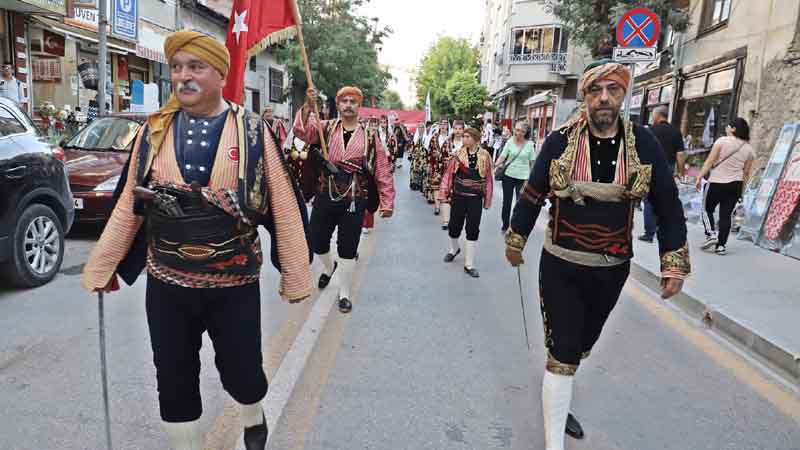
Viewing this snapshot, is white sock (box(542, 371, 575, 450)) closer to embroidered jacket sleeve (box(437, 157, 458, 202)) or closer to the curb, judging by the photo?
the curb

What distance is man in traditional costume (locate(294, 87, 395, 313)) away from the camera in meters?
5.20

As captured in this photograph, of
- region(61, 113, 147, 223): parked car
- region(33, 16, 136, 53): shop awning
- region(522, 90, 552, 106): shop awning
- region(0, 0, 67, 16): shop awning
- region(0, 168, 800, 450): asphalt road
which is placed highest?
region(522, 90, 552, 106): shop awning

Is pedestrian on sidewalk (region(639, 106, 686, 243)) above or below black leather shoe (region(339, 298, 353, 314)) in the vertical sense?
above

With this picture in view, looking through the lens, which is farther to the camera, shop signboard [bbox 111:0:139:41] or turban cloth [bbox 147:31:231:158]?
shop signboard [bbox 111:0:139:41]

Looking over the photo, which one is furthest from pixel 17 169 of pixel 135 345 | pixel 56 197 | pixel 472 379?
pixel 472 379

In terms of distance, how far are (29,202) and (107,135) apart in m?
3.34

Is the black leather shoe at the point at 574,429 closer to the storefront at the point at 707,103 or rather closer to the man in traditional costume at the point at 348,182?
the man in traditional costume at the point at 348,182

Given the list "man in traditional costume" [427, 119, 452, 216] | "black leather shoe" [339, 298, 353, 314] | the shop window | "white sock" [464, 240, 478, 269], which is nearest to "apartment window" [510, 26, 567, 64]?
"man in traditional costume" [427, 119, 452, 216]

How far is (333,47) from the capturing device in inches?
1151

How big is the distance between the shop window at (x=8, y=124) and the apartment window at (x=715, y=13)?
42.7 feet

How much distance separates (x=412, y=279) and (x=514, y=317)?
→ 1564mm

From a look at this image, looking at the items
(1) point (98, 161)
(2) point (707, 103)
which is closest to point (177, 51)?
(1) point (98, 161)

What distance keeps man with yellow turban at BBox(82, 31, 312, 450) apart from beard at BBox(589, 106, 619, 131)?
57.0 inches

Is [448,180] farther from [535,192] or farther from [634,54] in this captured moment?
[535,192]
